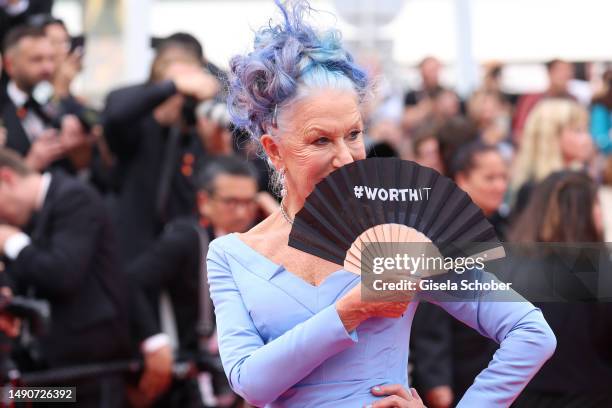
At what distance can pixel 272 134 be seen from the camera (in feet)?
8.13

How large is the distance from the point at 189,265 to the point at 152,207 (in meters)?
0.69

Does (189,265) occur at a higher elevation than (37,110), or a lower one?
lower

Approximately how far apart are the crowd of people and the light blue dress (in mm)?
1079

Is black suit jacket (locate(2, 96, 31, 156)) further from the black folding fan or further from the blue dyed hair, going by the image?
the black folding fan

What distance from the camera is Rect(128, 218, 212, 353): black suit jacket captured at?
524cm

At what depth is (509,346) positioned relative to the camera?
2.18 m

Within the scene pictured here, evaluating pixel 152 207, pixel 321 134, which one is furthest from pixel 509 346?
pixel 152 207

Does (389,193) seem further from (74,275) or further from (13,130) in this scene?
(13,130)

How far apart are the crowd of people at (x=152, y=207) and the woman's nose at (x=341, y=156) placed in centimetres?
123

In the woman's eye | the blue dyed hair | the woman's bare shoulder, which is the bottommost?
the woman's bare shoulder

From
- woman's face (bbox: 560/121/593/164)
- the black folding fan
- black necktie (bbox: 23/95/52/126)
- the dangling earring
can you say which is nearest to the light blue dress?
the black folding fan

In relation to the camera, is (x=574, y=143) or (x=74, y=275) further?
(x=574, y=143)

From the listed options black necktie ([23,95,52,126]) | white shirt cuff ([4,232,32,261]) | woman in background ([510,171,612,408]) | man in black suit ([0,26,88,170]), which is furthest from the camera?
black necktie ([23,95,52,126])

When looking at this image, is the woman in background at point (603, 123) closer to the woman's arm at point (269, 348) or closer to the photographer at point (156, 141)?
the photographer at point (156, 141)
